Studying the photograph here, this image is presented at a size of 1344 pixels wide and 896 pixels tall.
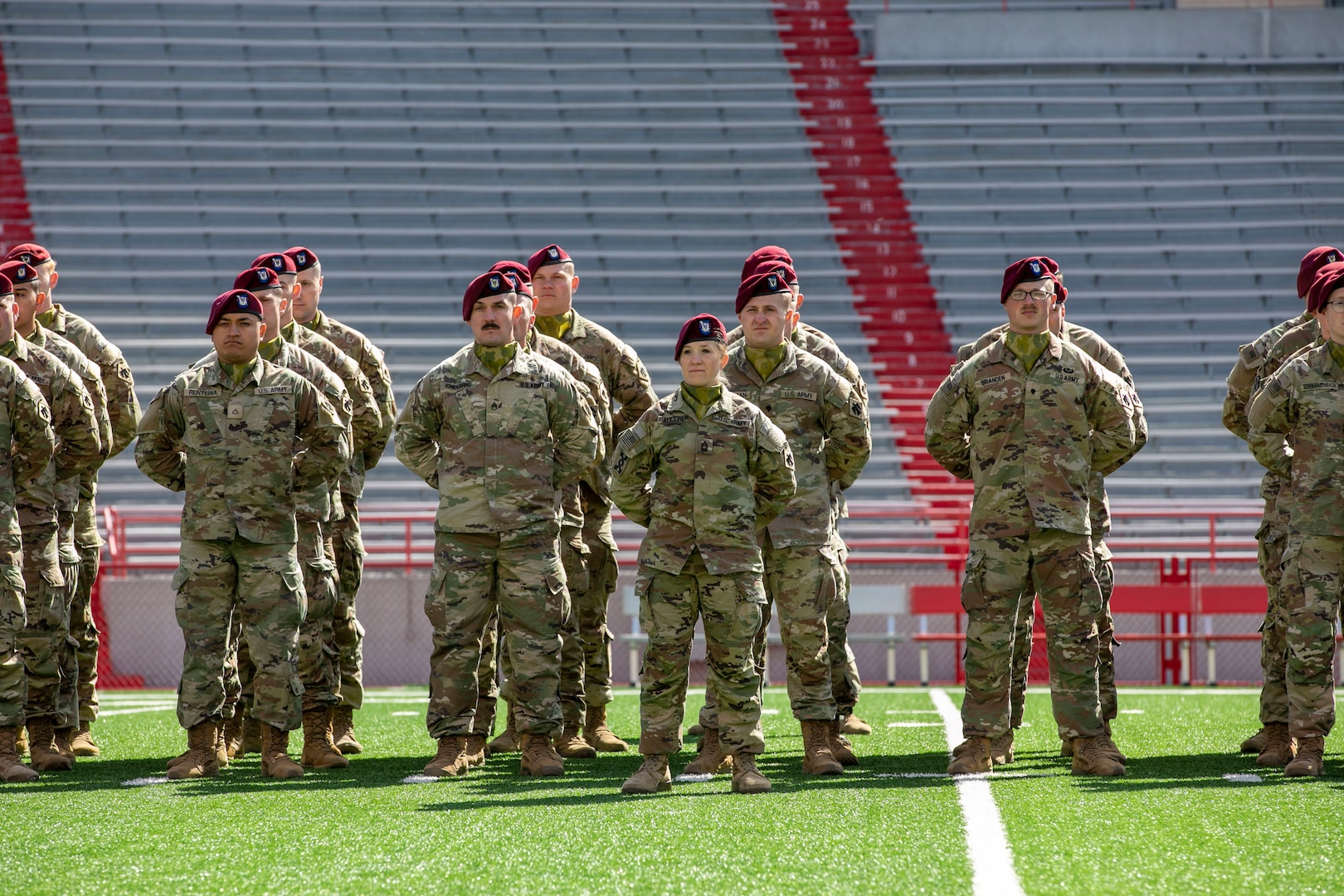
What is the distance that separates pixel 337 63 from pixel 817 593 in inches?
578

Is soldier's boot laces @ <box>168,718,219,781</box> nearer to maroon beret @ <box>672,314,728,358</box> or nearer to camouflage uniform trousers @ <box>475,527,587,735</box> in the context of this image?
camouflage uniform trousers @ <box>475,527,587,735</box>

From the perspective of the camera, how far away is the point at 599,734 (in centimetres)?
739

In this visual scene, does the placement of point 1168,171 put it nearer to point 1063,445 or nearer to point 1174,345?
point 1174,345

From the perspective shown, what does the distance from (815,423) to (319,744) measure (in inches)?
95.5

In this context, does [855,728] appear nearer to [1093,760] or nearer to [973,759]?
[973,759]

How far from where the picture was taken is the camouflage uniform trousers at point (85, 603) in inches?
292

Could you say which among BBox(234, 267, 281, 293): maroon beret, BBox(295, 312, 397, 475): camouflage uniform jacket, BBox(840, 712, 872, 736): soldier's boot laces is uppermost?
BBox(234, 267, 281, 293): maroon beret

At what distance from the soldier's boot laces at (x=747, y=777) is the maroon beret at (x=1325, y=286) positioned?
280cm

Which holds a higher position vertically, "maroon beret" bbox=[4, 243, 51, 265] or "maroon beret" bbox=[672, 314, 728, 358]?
"maroon beret" bbox=[4, 243, 51, 265]

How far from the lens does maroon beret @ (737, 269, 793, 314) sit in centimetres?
645

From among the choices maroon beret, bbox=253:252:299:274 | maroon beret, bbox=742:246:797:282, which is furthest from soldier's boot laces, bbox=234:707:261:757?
maroon beret, bbox=742:246:797:282

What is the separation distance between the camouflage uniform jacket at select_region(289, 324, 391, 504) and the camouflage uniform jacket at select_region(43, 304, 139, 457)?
0.89m

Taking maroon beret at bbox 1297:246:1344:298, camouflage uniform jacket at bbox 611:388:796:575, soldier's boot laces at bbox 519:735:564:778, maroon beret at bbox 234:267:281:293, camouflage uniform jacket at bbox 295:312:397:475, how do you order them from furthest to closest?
camouflage uniform jacket at bbox 295:312:397:475, maroon beret at bbox 1297:246:1344:298, maroon beret at bbox 234:267:281:293, soldier's boot laces at bbox 519:735:564:778, camouflage uniform jacket at bbox 611:388:796:575

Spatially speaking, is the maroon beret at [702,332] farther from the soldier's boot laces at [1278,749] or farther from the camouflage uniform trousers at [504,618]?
the soldier's boot laces at [1278,749]
